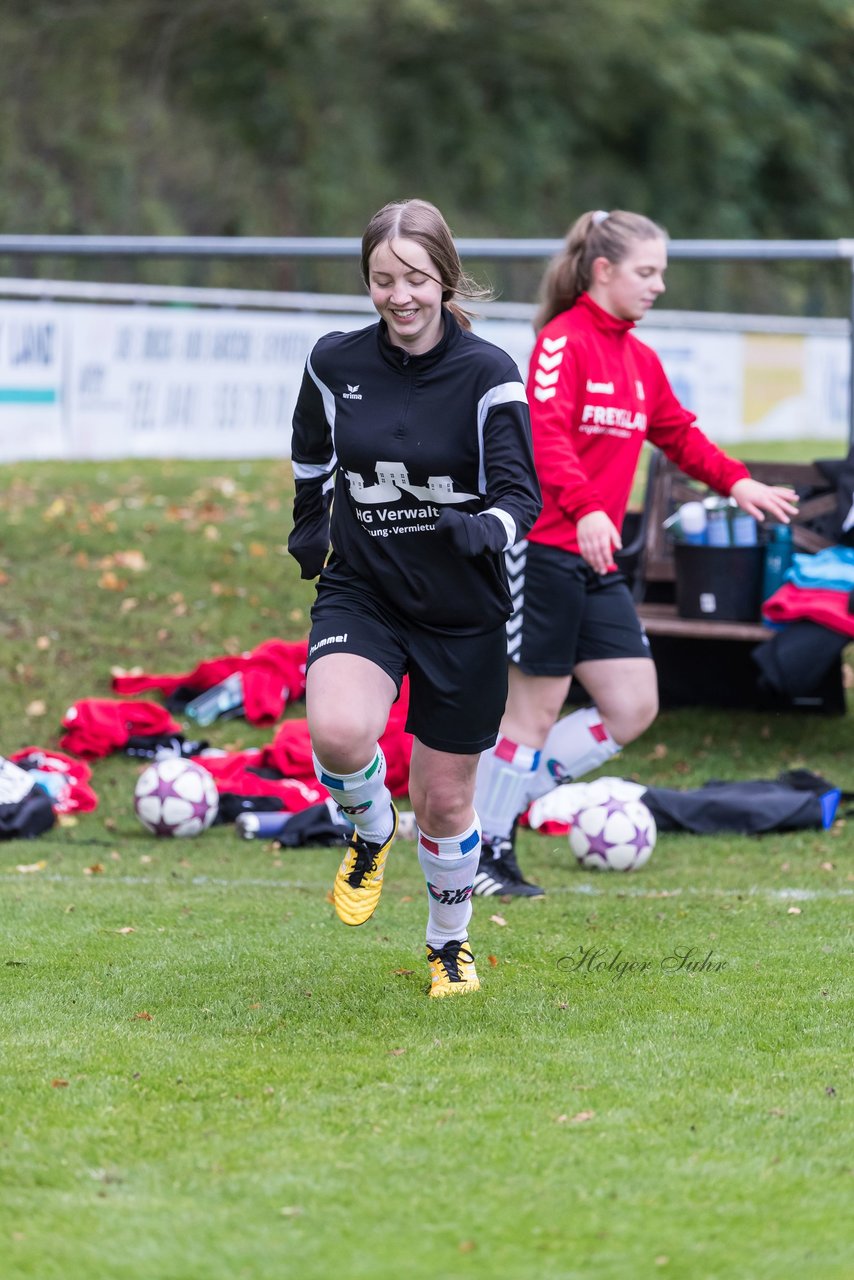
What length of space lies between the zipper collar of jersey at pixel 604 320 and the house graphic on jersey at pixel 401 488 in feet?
6.50

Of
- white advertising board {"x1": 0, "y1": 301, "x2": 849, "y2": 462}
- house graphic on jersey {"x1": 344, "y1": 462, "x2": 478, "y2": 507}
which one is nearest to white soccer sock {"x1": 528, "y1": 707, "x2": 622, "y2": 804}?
house graphic on jersey {"x1": 344, "y1": 462, "x2": 478, "y2": 507}

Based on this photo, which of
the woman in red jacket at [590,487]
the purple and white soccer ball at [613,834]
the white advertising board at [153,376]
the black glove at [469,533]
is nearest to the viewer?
the black glove at [469,533]

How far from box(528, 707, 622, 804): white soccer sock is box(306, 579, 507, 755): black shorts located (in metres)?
2.00

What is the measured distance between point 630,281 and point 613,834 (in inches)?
83.9

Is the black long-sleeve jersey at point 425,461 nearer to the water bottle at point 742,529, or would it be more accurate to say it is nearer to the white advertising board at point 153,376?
the water bottle at point 742,529

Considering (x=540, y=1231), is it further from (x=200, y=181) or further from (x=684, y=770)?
(x=200, y=181)

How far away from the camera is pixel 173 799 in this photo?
290 inches

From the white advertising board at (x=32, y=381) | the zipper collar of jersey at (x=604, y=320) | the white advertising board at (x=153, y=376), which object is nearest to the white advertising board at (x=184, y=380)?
the white advertising board at (x=153, y=376)

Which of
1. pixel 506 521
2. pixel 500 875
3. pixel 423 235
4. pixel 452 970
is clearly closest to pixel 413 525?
pixel 506 521

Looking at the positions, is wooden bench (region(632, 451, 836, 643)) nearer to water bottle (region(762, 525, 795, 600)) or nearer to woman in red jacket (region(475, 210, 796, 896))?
water bottle (region(762, 525, 795, 600))

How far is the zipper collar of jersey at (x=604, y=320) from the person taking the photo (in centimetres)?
605

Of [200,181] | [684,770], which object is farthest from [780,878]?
[200,181]

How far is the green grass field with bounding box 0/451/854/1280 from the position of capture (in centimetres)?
295

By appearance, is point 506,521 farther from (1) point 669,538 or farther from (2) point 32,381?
(2) point 32,381
